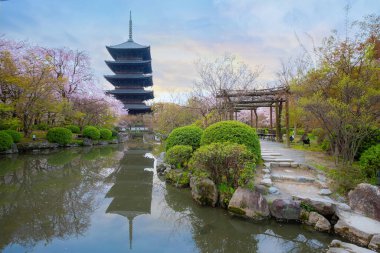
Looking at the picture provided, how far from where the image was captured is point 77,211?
16.6 feet

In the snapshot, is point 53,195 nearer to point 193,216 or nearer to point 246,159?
point 193,216

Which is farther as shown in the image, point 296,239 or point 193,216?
point 193,216

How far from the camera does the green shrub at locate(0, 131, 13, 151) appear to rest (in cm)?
1219

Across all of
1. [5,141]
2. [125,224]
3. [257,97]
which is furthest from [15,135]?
[257,97]

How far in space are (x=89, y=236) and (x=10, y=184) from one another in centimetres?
477

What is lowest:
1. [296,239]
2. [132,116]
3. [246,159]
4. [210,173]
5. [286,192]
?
[296,239]

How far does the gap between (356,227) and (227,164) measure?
2.42 metres

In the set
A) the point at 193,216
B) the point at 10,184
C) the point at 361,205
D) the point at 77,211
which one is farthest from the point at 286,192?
the point at 10,184

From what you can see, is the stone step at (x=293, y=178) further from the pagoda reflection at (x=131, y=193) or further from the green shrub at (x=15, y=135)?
the green shrub at (x=15, y=135)

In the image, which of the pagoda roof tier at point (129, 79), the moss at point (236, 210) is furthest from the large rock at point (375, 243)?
the pagoda roof tier at point (129, 79)

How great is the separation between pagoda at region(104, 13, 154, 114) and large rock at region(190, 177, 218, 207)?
94.8 ft

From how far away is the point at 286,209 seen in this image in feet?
14.7

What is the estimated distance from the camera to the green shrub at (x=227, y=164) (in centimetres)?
495

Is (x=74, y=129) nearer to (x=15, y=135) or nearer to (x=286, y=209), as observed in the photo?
(x=15, y=135)
